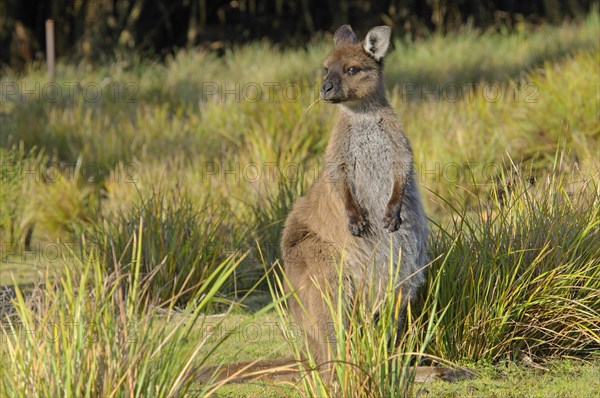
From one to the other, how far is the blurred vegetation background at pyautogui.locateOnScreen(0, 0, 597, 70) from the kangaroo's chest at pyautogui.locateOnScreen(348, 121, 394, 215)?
15.2m

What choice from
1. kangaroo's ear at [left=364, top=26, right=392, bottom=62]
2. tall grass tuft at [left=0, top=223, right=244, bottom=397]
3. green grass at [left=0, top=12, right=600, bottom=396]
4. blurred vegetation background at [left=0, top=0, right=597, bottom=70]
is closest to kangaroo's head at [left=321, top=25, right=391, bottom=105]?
kangaroo's ear at [left=364, top=26, right=392, bottom=62]

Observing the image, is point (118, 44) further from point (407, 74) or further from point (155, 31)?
point (407, 74)

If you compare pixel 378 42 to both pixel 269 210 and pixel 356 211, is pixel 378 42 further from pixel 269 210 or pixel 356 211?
pixel 269 210

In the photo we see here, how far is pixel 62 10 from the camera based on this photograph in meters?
21.8

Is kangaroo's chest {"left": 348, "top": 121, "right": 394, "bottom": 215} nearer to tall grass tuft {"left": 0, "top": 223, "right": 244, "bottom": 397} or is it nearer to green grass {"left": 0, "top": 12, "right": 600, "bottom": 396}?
green grass {"left": 0, "top": 12, "right": 600, "bottom": 396}

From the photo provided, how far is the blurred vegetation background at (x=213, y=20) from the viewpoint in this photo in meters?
21.1

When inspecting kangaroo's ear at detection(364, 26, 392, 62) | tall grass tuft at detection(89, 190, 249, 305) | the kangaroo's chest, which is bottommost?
tall grass tuft at detection(89, 190, 249, 305)

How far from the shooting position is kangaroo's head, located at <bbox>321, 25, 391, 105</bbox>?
5641 mm

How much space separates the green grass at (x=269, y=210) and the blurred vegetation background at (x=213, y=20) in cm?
184

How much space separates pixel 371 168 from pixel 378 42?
79cm

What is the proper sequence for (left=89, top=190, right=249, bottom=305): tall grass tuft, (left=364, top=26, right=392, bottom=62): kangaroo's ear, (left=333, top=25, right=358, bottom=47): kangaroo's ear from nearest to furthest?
(left=364, top=26, right=392, bottom=62): kangaroo's ear
(left=333, top=25, right=358, bottom=47): kangaroo's ear
(left=89, top=190, right=249, bottom=305): tall grass tuft

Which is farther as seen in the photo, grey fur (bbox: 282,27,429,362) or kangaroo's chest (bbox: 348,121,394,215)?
kangaroo's chest (bbox: 348,121,394,215)

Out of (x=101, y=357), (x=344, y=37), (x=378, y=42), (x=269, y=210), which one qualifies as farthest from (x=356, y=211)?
(x=269, y=210)

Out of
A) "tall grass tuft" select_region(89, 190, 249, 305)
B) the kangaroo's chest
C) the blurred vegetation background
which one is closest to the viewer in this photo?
the kangaroo's chest
